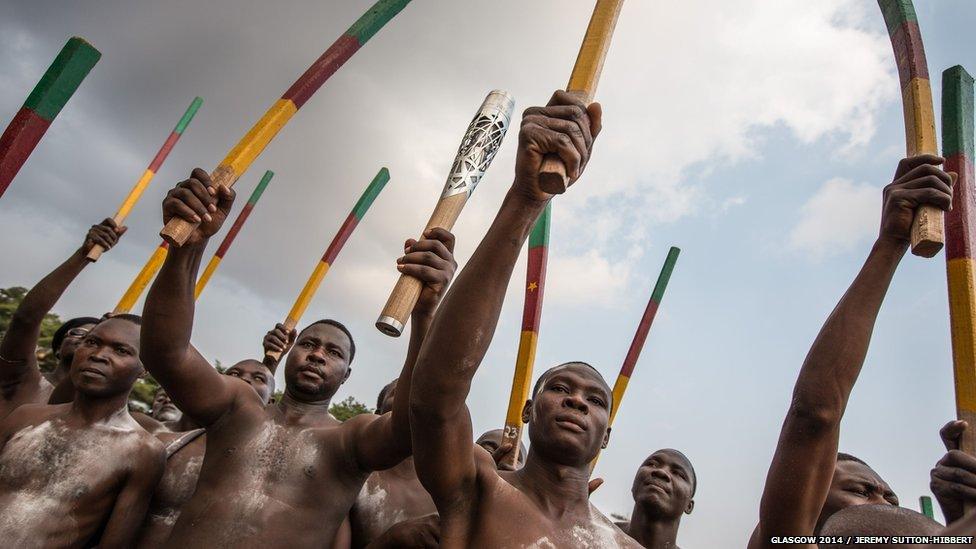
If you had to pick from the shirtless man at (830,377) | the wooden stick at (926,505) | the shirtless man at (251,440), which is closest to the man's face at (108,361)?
→ the shirtless man at (251,440)

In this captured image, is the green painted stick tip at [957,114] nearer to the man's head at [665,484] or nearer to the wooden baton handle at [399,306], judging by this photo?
the wooden baton handle at [399,306]

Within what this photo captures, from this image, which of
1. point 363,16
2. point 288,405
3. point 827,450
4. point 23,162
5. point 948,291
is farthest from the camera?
point 363,16

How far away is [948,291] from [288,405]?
328cm

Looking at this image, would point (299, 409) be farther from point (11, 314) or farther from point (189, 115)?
point (11, 314)

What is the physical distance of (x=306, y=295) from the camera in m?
6.90

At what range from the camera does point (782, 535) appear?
221 centimetres

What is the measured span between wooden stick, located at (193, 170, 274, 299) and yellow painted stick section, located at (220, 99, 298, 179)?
6.00 m

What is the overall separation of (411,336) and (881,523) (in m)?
1.93

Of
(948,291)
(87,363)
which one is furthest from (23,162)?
(948,291)

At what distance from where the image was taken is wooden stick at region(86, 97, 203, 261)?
490 cm

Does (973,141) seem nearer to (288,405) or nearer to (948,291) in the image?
(948,291)

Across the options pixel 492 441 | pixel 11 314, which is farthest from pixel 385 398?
pixel 11 314

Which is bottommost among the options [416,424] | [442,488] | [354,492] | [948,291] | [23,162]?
[354,492]

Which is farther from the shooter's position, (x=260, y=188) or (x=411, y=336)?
(x=260, y=188)
